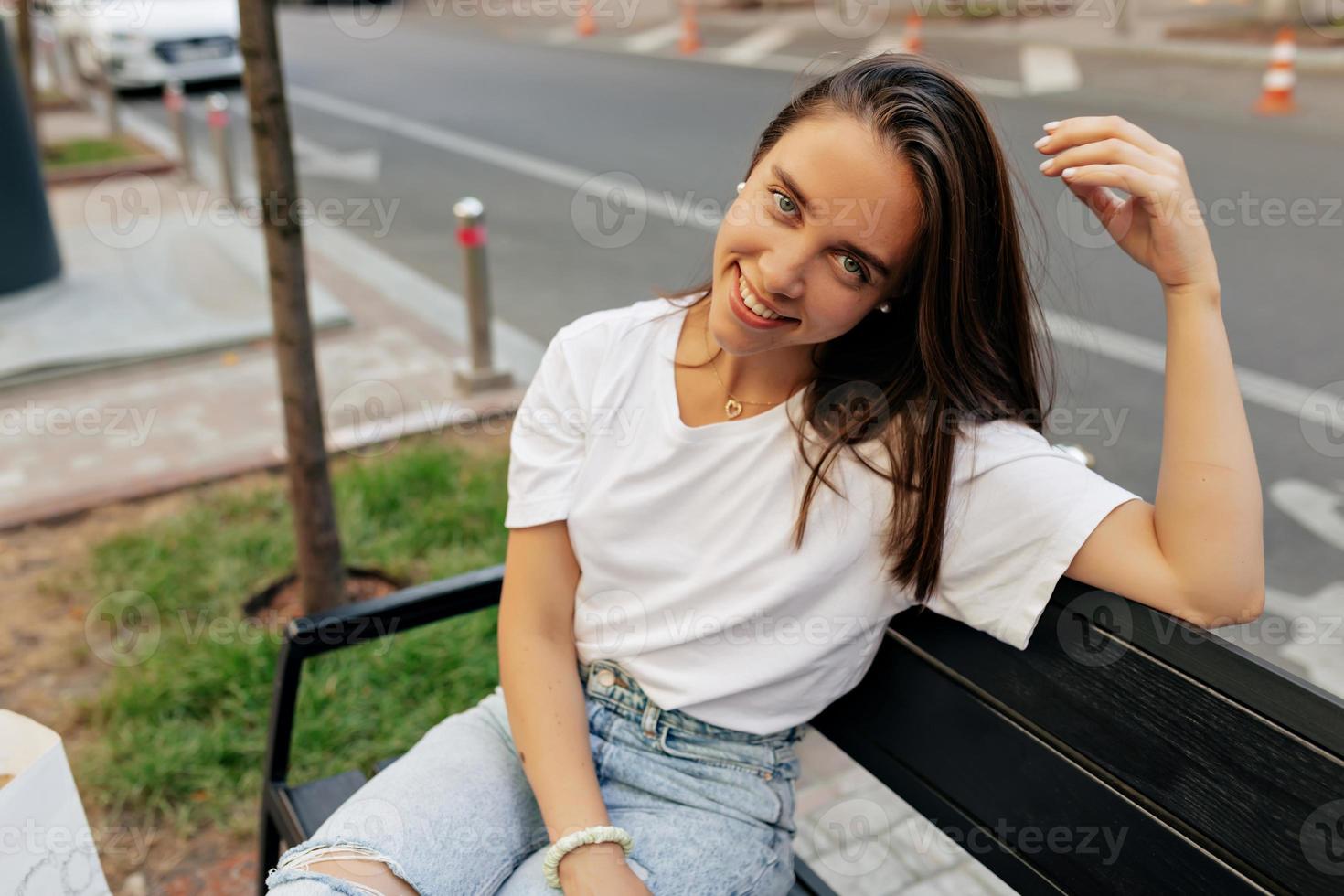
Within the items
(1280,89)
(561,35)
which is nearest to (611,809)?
(1280,89)

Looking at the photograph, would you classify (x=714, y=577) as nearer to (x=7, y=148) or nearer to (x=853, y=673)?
(x=853, y=673)

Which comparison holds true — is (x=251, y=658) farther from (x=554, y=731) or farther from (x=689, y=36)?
(x=689, y=36)

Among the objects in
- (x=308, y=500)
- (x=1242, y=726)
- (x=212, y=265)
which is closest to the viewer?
(x=1242, y=726)

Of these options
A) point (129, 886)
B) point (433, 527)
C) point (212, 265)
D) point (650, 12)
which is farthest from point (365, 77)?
point (129, 886)

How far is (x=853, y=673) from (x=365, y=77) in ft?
46.5

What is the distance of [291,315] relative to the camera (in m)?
3.24

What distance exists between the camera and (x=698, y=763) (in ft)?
5.68

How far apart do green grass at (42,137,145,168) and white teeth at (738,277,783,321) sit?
9895 mm

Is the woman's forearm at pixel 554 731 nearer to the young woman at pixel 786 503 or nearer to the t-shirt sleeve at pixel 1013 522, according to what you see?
the young woman at pixel 786 503

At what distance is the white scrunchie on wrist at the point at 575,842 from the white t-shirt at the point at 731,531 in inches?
7.8
